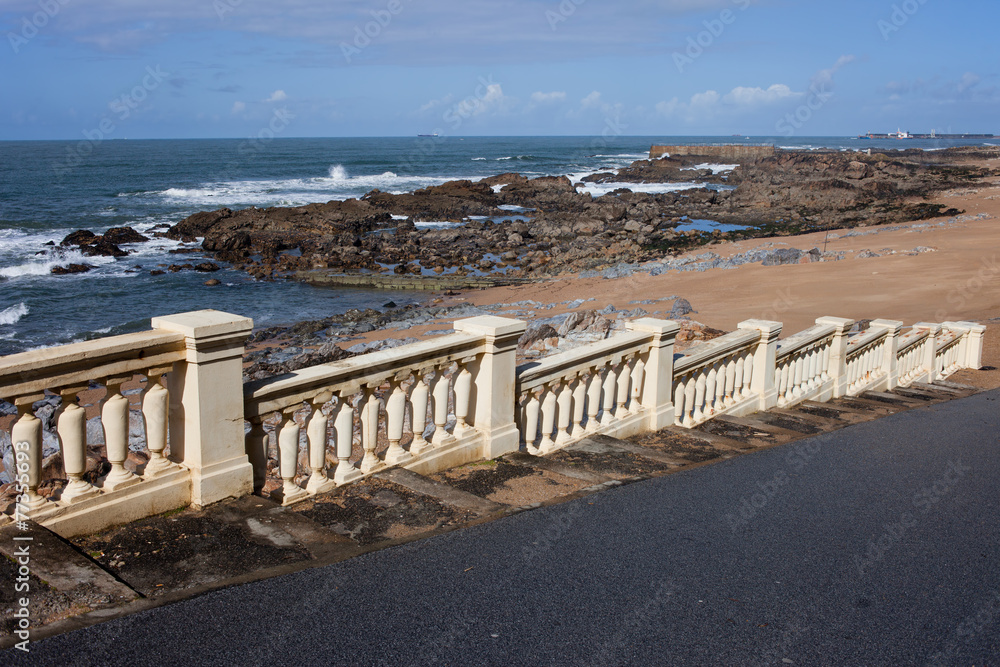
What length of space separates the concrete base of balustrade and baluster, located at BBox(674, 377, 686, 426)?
15.1ft

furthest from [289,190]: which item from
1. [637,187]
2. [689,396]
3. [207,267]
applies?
[689,396]

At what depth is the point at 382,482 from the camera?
16.6 ft

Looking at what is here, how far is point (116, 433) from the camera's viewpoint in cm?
412

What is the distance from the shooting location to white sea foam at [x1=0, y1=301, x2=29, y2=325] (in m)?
22.3

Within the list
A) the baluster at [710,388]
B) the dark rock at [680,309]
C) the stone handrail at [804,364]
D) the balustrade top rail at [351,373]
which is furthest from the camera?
the dark rock at [680,309]

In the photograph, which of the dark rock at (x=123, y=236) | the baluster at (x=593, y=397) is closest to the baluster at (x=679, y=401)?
the baluster at (x=593, y=397)

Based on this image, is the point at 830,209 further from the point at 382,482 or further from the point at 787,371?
the point at 382,482

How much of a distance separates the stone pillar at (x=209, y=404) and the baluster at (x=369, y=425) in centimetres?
83

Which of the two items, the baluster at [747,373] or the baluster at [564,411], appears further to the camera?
the baluster at [747,373]

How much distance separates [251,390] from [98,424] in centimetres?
554

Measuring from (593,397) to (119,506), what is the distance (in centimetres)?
378

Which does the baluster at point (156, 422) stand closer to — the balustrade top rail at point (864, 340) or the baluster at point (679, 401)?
the baluster at point (679, 401)

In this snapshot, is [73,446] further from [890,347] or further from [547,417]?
[890,347]

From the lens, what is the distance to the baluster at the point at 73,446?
3.89 meters
